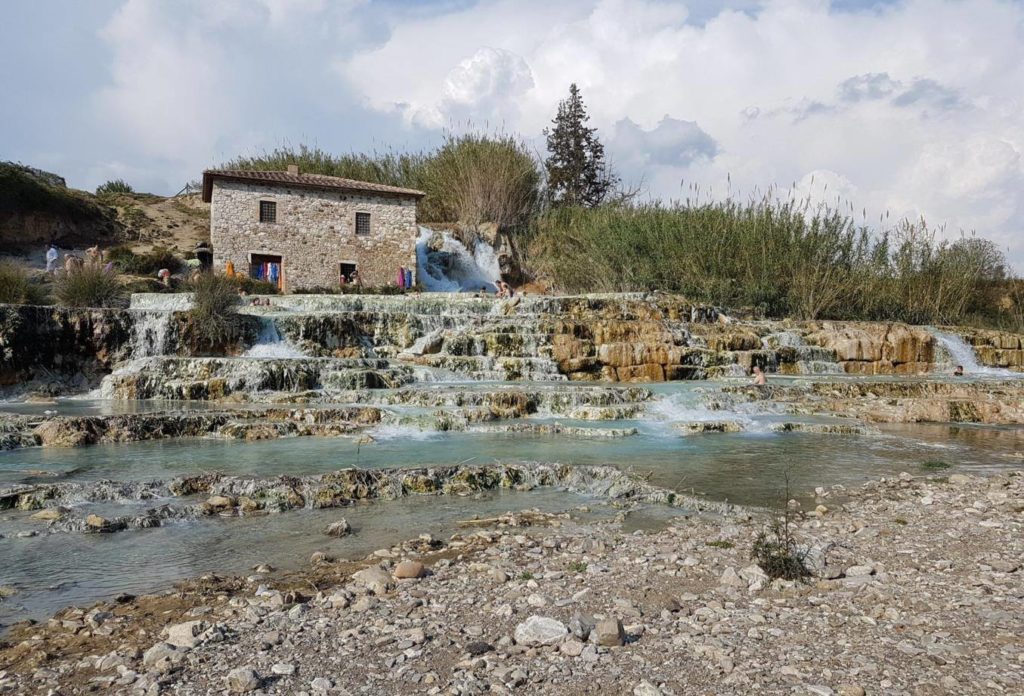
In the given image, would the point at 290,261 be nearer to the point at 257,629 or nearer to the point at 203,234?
the point at 203,234

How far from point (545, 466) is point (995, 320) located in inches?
873

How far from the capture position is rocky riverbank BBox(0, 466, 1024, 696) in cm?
270

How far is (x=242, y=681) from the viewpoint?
2.65 metres

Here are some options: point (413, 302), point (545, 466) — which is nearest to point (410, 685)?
point (545, 466)

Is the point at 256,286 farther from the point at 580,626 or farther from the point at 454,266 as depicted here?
the point at 580,626

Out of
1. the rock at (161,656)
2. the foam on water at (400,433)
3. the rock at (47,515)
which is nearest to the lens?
the rock at (161,656)

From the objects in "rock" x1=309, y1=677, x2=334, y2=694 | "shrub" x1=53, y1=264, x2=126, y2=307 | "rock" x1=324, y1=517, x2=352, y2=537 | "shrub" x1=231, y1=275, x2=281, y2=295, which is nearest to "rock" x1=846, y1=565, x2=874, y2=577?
"rock" x1=309, y1=677, x2=334, y2=694

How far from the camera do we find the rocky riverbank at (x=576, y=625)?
270 centimetres

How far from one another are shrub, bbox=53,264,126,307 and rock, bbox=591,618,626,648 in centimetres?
1726

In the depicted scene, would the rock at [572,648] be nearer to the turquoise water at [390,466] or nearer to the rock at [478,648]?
the rock at [478,648]

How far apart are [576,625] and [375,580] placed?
126 cm

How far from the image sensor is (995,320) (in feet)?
74.4

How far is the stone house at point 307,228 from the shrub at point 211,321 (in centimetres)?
826

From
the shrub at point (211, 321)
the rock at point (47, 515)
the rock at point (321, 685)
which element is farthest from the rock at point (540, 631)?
the shrub at point (211, 321)
